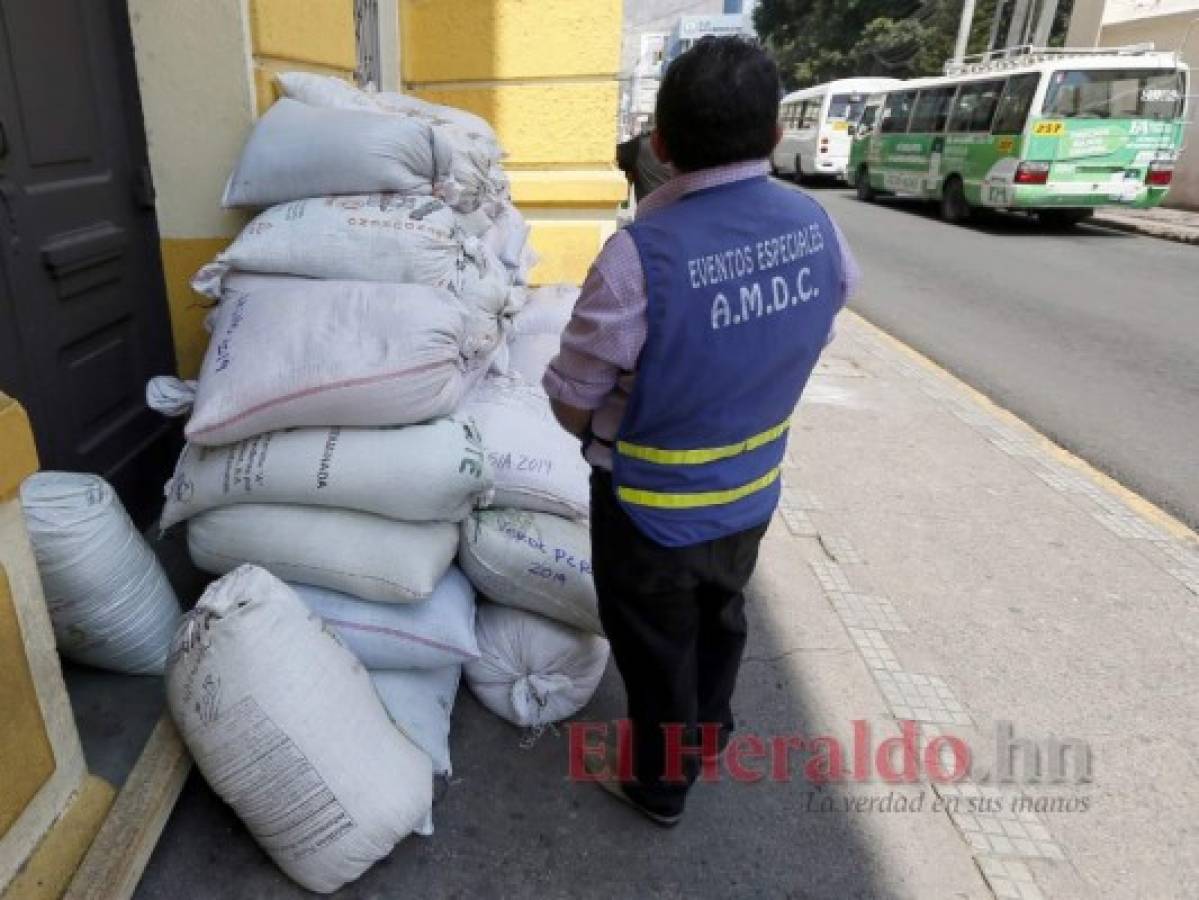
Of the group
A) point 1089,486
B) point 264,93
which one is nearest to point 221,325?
point 264,93

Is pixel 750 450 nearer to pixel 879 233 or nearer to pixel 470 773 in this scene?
pixel 470 773

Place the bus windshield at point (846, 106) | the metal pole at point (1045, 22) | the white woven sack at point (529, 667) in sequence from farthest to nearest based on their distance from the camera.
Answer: the metal pole at point (1045, 22), the bus windshield at point (846, 106), the white woven sack at point (529, 667)

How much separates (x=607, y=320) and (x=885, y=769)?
135 cm

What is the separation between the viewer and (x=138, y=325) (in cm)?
258

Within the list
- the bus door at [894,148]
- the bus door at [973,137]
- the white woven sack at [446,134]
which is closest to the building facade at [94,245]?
the white woven sack at [446,134]

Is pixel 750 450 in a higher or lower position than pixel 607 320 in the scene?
lower

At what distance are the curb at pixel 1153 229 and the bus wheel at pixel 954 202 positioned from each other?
205 centimetres

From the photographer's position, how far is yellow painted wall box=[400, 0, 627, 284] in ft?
14.0

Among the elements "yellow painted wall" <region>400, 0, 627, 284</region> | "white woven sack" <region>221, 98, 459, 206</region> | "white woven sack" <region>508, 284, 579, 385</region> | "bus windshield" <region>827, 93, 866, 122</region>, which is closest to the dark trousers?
"white woven sack" <region>221, 98, 459, 206</region>

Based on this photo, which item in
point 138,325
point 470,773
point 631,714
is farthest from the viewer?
point 138,325

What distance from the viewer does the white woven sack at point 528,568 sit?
2.06 metres

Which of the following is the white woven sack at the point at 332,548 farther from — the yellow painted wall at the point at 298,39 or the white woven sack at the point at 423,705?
the yellow painted wall at the point at 298,39

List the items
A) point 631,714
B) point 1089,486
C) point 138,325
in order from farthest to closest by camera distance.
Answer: point 1089,486 → point 138,325 → point 631,714

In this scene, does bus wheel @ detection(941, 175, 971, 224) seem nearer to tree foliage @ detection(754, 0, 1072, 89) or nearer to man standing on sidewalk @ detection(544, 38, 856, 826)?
man standing on sidewalk @ detection(544, 38, 856, 826)
